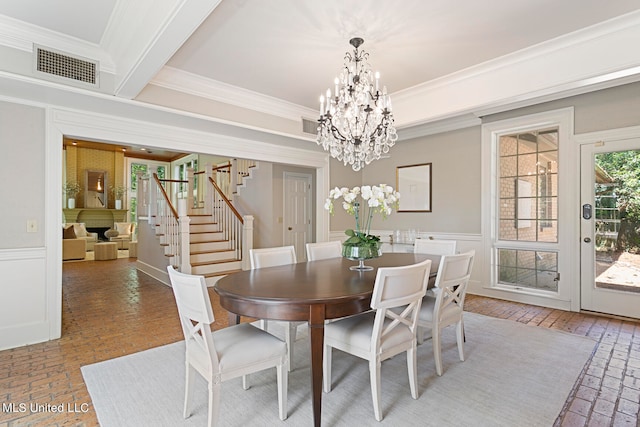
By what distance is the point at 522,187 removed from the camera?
4.44 metres

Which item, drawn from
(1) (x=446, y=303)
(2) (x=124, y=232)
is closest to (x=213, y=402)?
(1) (x=446, y=303)

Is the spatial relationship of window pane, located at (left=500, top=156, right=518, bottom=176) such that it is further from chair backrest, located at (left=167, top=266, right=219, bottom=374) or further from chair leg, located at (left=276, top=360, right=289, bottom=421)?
chair backrest, located at (left=167, top=266, right=219, bottom=374)

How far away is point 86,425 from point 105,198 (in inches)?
425

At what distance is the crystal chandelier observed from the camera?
306 centimetres

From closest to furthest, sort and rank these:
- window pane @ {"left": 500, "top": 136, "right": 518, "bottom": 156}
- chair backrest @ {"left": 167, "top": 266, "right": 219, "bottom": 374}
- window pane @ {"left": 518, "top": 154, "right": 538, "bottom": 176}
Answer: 1. chair backrest @ {"left": 167, "top": 266, "right": 219, "bottom": 374}
2. window pane @ {"left": 518, "top": 154, "right": 538, "bottom": 176}
3. window pane @ {"left": 500, "top": 136, "right": 518, "bottom": 156}

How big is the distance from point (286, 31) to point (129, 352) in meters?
3.15

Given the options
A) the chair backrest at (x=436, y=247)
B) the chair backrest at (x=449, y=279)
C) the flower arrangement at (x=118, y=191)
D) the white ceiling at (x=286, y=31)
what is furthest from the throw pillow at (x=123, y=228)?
the chair backrest at (x=449, y=279)

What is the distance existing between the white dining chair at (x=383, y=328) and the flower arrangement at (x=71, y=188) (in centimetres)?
1116

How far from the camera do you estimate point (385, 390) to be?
7.33 feet

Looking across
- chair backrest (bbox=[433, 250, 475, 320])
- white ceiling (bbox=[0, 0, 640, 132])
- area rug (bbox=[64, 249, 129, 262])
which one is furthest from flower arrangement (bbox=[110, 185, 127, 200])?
chair backrest (bbox=[433, 250, 475, 320])

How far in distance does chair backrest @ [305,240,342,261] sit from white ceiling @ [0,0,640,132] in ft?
6.34

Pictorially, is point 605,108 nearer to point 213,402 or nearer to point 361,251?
point 361,251

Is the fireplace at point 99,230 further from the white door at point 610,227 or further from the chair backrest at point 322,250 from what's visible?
the white door at point 610,227

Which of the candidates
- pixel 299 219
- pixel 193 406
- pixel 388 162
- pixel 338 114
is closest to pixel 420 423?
pixel 193 406
